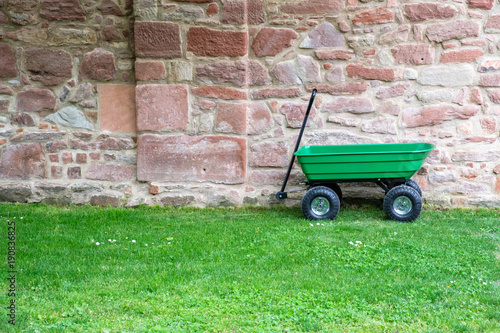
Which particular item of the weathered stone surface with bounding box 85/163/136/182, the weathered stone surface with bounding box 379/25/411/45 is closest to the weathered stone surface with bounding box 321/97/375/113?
the weathered stone surface with bounding box 379/25/411/45

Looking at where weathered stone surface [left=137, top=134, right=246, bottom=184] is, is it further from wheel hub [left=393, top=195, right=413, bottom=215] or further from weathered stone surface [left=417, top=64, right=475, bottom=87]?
weathered stone surface [left=417, top=64, right=475, bottom=87]

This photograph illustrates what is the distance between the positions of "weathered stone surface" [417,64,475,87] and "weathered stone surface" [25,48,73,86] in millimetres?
4151

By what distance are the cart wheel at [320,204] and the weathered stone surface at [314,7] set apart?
2.05m

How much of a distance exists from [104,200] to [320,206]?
8.41 ft

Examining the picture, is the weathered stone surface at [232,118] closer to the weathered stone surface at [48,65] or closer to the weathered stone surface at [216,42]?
the weathered stone surface at [216,42]

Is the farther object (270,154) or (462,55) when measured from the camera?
(270,154)

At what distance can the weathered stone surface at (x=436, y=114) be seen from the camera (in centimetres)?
607

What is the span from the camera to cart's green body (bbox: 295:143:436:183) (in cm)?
547

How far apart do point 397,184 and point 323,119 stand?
3.73 feet

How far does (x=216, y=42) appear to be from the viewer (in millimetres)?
6000

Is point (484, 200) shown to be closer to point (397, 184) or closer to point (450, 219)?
point (450, 219)

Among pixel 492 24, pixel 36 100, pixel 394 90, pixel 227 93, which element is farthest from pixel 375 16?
pixel 36 100

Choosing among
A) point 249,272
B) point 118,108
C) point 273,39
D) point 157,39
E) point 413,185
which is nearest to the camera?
point 249,272

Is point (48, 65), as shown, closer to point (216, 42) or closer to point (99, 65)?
point (99, 65)
